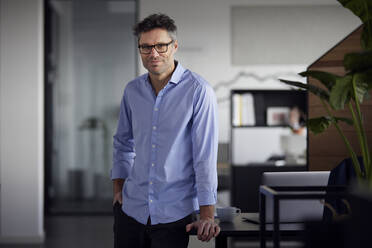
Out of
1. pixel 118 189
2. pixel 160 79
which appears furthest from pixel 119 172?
pixel 160 79

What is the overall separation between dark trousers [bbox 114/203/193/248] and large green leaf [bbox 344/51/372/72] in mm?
793

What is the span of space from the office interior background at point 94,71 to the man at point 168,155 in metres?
3.06

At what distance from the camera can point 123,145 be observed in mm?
1958

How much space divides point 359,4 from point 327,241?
105 centimetres

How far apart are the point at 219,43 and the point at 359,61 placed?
3933 millimetres

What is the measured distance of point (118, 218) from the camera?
1.82 m

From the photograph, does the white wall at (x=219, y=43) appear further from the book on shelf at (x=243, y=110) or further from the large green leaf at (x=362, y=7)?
the large green leaf at (x=362, y=7)

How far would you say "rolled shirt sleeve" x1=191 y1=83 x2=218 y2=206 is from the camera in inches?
63.7

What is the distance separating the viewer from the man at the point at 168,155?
164cm

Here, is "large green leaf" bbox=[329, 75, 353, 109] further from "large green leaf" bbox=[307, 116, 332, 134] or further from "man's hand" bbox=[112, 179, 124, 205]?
"man's hand" bbox=[112, 179, 124, 205]

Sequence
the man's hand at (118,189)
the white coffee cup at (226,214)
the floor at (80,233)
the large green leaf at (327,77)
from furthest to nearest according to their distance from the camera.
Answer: the floor at (80,233), the white coffee cup at (226,214), the man's hand at (118,189), the large green leaf at (327,77)

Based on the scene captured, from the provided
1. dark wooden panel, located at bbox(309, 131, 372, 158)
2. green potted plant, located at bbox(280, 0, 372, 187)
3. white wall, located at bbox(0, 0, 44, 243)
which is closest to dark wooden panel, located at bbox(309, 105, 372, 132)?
dark wooden panel, located at bbox(309, 131, 372, 158)

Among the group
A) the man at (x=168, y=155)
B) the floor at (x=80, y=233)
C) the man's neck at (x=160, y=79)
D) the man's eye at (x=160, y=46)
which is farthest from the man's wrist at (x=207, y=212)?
the floor at (x=80, y=233)

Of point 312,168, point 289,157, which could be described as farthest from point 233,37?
point 312,168
